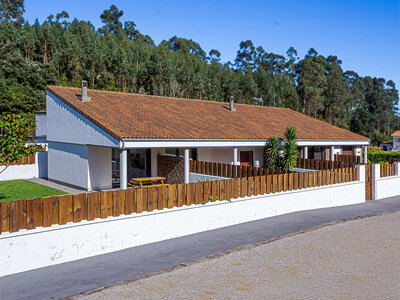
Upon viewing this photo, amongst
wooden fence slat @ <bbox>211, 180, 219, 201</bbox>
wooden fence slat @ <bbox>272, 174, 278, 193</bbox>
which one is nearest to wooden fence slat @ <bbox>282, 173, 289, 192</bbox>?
wooden fence slat @ <bbox>272, 174, 278, 193</bbox>

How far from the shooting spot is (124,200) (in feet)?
29.3

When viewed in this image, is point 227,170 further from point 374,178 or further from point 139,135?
point 374,178

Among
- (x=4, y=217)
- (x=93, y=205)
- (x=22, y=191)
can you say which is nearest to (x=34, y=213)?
(x=4, y=217)

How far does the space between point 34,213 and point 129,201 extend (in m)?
2.28

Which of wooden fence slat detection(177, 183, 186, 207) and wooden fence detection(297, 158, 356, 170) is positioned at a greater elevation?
wooden fence detection(297, 158, 356, 170)

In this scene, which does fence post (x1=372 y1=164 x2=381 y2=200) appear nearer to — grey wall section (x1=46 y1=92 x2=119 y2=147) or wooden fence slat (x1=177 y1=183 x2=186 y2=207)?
wooden fence slat (x1=177 y1=183 x2=186 y2=207)

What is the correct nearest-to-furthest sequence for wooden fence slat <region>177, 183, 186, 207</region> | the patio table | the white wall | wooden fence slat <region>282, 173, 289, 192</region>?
1. wooden fence slat <region>177, 183, 186, 207</region>
2. wooden fence slat <region>282, 173, 289, 192</region>
3. the patio table
4. the white wall

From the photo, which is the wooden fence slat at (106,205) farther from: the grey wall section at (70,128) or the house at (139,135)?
the grey wall section at (70,128)

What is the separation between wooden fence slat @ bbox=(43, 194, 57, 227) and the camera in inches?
301

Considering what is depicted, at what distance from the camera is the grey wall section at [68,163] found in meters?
16.3

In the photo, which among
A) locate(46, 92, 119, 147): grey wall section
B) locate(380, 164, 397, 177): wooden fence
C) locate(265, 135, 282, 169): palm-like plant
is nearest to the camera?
locate(46, 92, 119, 147): grey wall section

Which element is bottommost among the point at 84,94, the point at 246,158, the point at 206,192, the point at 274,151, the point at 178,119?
the point at 206,192

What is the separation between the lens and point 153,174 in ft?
61.5

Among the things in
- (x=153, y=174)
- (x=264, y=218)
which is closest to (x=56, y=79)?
(x=153, y=174)
